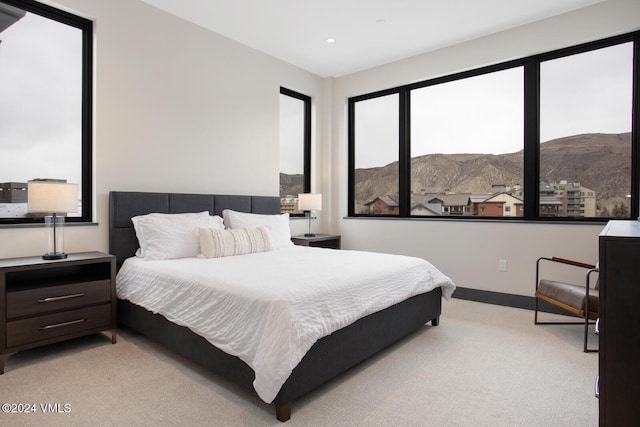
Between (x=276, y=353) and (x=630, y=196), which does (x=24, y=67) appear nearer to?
(x=276, y=353)

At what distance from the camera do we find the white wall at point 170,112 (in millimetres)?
3152

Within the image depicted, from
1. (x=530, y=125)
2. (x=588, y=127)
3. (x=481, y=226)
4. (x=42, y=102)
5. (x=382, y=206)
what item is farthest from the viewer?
(x=382, y=206)

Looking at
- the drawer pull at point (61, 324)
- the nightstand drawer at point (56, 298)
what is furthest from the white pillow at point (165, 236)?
the drawer pull at point (61, 324)

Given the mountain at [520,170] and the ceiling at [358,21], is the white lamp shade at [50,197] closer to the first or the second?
the ceiling at [358,21]

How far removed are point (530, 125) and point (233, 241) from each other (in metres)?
3.27

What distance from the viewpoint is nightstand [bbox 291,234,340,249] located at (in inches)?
179

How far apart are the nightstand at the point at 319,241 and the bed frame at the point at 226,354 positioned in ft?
2.79

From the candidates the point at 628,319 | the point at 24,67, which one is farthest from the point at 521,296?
the point at 24,67

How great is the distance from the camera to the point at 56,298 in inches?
98.9

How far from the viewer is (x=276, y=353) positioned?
1.74m

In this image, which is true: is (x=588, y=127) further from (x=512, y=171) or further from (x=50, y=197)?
(x=50, y=197)

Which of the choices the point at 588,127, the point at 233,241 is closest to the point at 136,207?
the point at 233,241

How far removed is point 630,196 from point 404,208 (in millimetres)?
2300

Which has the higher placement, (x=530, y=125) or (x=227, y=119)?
(x=227, y=119)
